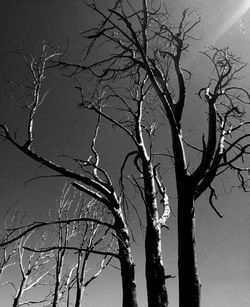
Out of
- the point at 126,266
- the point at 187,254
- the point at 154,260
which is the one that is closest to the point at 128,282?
the point at 126,266

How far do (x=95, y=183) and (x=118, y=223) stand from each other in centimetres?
61

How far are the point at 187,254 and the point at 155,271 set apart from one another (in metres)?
0.67

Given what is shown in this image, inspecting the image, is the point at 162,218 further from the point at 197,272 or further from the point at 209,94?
the point at 209,94

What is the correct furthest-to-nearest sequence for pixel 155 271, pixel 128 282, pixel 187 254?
1. pixel 128 282
2. pixel 155 271
3. pixel 187 254

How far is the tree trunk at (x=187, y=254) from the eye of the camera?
2729 millimetres

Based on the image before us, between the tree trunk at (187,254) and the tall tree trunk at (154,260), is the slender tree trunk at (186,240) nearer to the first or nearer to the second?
the tree trunk at (187,254)

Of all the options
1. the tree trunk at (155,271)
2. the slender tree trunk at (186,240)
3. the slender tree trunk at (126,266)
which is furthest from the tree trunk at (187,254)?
the slender tree trunk at (126,266)

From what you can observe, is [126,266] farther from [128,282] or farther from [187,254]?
[187,254]

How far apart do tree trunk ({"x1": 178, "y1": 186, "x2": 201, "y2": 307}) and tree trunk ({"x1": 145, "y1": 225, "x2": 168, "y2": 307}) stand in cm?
56

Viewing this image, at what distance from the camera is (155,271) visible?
3.39 metres

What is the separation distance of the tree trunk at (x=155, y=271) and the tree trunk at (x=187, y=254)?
56 cm

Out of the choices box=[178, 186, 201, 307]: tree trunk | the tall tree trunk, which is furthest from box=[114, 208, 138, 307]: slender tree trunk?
box=[178, 186, 201, 307]: tree trunk

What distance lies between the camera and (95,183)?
4426 mm

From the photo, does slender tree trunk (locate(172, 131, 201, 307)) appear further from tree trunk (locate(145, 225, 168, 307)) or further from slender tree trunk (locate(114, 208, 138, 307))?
slender tree trunk (locate(114, 208, 138, 307))
